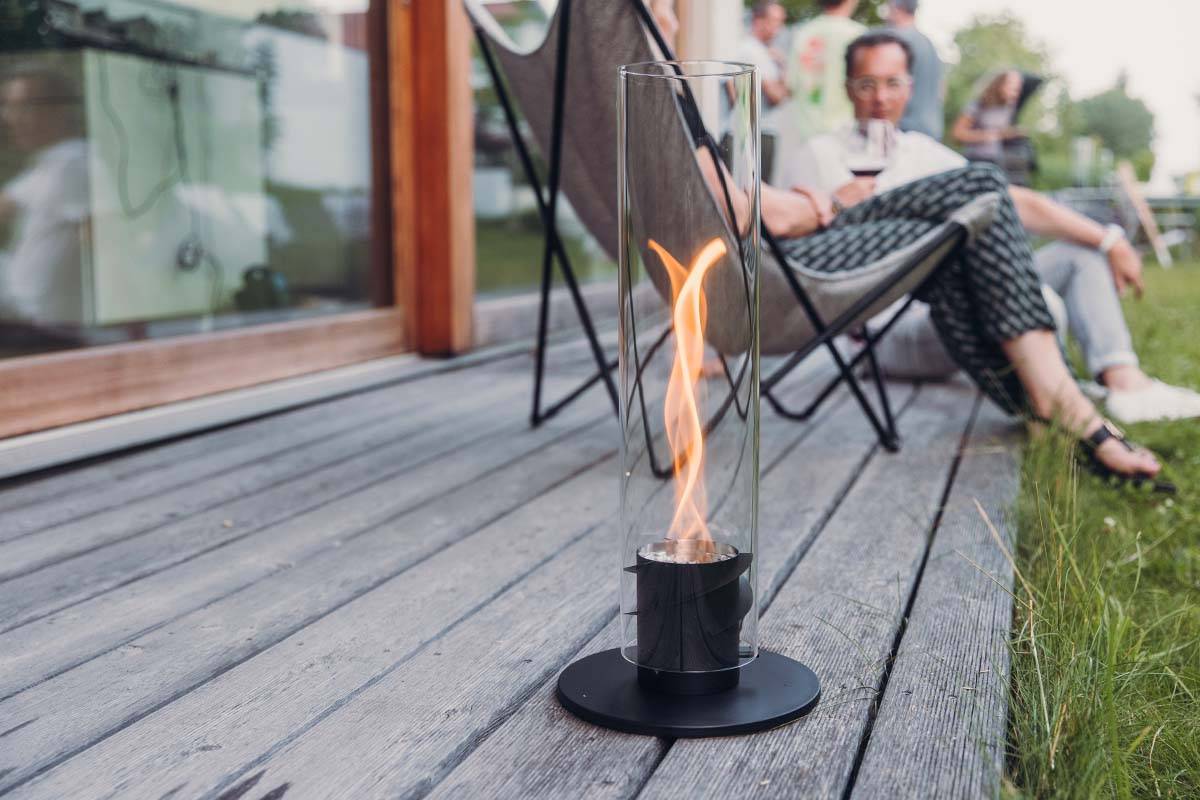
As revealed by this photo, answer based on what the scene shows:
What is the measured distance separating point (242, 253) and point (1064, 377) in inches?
80.2

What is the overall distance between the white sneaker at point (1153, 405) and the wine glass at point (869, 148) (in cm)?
80

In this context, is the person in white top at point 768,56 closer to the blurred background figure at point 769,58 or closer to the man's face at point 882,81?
the blurred background figure at point 769,58

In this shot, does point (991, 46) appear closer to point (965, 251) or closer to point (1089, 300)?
point (1089, 300)

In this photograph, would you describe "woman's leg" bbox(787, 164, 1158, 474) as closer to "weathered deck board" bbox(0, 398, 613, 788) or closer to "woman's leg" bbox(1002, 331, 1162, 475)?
"woman's leg" bbox(1002, 331, 1162, 475)

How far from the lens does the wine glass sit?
2.51 m

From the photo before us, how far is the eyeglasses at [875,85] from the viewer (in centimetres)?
268

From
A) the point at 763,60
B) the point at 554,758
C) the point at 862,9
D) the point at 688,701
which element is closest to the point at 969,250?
the point at 688,701

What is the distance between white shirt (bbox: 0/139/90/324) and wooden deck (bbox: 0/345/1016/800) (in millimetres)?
402

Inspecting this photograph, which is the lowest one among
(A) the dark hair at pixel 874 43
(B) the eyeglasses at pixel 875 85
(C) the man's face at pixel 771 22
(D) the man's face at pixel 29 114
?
(D) the man's face at pixel 29 114

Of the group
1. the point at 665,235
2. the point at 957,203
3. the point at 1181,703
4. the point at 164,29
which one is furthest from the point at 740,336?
the point at 164,29

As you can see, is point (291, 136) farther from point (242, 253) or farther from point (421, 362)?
point (421, 362)

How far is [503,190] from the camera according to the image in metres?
4.14

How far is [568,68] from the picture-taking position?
209cm

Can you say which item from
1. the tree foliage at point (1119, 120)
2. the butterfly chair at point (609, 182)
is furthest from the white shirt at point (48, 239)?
the tree foliage at point (1119, 120)
